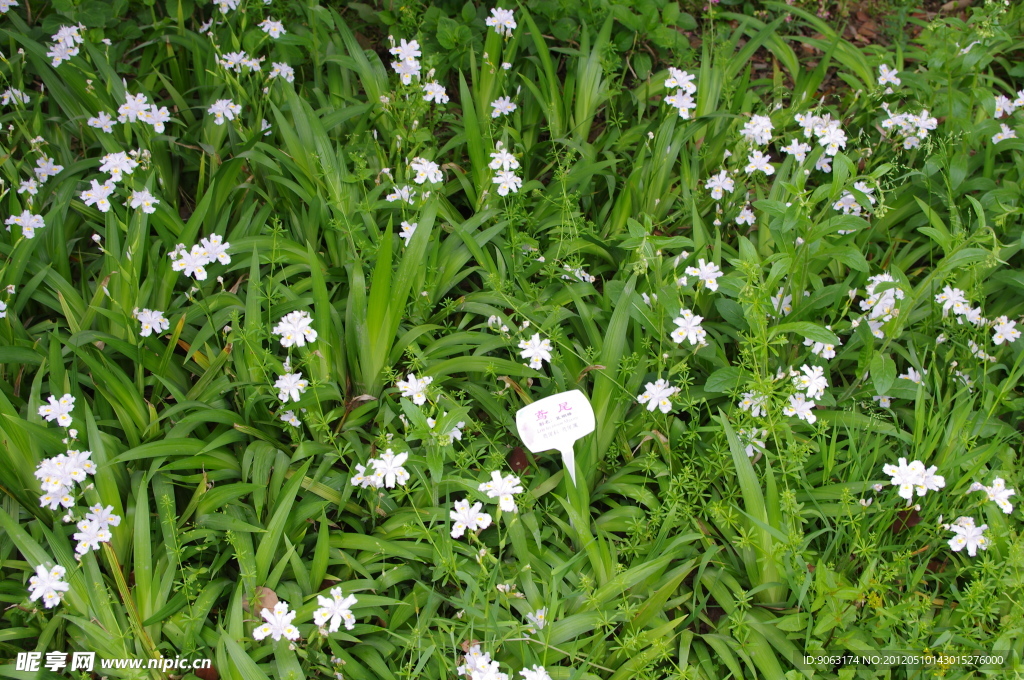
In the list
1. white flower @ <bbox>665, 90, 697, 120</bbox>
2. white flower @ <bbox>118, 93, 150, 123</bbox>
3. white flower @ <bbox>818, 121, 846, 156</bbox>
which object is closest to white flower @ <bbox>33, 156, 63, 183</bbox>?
white flower @ <bbox>118, 93, 150, 123</bbox>

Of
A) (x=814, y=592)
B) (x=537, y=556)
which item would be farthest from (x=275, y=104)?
(x=814, y=592)

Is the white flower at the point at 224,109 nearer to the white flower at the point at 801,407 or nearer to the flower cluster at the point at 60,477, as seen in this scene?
the flower cluster at the point at 60,477

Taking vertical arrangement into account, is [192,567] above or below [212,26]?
below

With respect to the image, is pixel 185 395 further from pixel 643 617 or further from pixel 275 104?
pixel 643 617

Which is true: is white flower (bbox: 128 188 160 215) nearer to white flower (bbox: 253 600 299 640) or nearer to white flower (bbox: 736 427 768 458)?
white flower (bbox: 253 600 299 640)

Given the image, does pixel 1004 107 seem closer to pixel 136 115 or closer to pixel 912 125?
pixel 912 125
